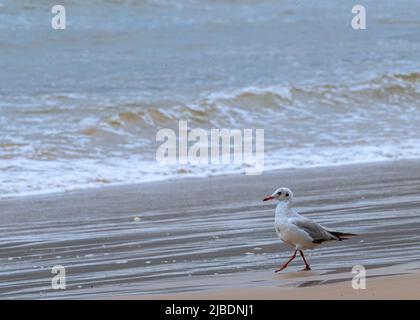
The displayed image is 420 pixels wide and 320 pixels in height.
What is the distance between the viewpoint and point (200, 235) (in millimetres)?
7504

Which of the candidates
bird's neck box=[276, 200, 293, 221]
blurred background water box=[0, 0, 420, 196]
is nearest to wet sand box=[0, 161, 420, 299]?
bird's neck box=[276, 200, 293, 221]

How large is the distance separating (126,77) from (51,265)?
12.3m

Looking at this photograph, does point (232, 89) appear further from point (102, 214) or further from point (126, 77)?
point (102, 214)

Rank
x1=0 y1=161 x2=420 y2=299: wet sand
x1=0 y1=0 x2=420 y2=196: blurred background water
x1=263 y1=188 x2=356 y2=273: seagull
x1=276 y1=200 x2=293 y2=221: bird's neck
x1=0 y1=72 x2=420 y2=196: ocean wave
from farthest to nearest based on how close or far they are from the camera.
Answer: x1=0 y1=0 x2=420 y2=196: blurred background water
x1=0 y1=72 x2=420 y2=196: ocean wave
x1=276 y1=200 x2=293 y2=221: bird's neck
x1=263 y1=188 x2=356 y2=273: seagull
x1=0 y1=161 x2=420 y2=299: wet sand

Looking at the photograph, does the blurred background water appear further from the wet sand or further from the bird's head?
the bird's head

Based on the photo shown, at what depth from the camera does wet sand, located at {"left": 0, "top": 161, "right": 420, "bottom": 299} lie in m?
5.75

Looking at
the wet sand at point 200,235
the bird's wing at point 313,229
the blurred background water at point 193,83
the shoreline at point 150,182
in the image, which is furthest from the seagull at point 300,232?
the blurred background water at point 193,83

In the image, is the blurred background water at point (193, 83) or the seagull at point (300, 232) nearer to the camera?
the seagull at point (300, 232)

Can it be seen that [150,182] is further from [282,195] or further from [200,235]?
[282,195]

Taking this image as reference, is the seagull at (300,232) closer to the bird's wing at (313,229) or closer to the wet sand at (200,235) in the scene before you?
the bird's wing at (313,229)

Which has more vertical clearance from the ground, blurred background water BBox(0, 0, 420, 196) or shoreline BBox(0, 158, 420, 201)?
blurred background water BBox(0, 0, 420, 196)

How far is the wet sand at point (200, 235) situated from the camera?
5.75 meters

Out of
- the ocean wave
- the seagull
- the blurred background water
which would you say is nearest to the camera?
the seagull

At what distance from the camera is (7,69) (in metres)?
19.1
